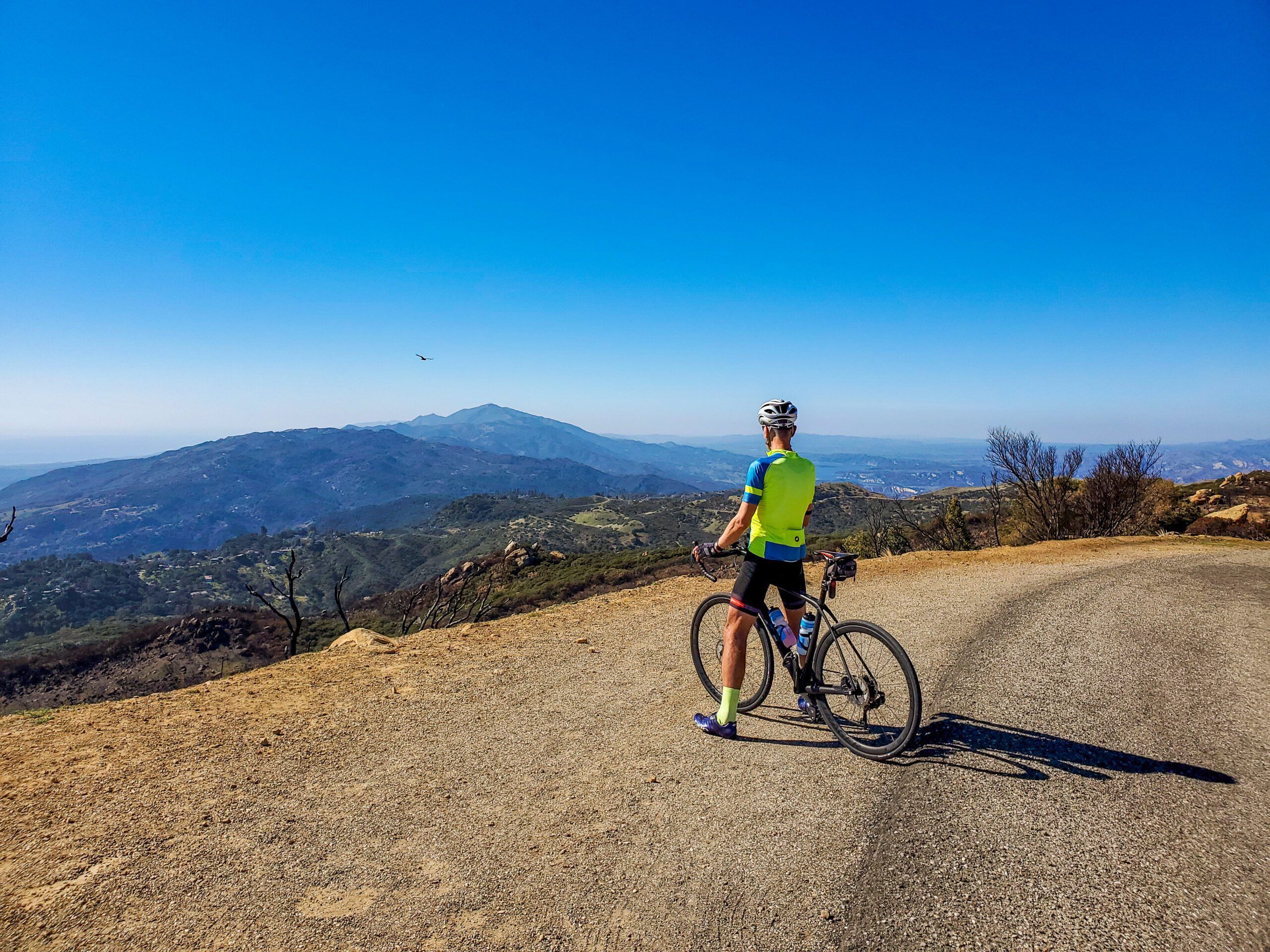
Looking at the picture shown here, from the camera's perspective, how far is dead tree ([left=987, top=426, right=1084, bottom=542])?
23.3 meters

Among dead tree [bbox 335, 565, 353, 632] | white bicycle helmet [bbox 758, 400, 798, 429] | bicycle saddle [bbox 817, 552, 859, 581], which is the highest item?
white bicycle helmet [bbox 758, 400, 798, 429]

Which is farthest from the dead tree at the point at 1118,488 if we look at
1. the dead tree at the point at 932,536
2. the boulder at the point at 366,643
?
the boulder at the point at 366,643

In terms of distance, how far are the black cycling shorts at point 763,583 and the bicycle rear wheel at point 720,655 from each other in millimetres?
313

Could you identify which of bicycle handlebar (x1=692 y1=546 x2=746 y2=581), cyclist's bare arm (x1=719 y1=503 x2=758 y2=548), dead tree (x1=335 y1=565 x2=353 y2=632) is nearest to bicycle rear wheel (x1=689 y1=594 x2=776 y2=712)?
bicycle handlebar (x1=692 y1=546 x2=746 y2=581)

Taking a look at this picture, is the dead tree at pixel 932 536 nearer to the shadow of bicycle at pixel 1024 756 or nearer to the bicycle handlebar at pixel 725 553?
the shadow of bicycle at pixel 1024 756

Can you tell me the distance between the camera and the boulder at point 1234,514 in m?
20.8

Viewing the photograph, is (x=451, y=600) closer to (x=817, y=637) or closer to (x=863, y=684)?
(x=817, y=637)

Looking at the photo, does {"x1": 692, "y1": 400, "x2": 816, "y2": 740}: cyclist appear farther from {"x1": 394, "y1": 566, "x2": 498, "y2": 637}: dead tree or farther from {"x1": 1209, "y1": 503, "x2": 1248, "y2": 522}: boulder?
{"x1": 1209, "y1": 503, "x2": 1248, "y2": 522}: boulder

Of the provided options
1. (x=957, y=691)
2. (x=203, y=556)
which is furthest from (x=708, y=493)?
(x=957, y=691)

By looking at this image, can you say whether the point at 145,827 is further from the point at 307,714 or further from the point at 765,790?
the point at 765,790

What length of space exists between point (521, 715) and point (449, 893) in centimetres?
260

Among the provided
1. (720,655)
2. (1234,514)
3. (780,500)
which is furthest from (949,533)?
(780,500)

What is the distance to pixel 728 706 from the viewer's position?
4922 millimetres

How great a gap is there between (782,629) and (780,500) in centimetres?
121
